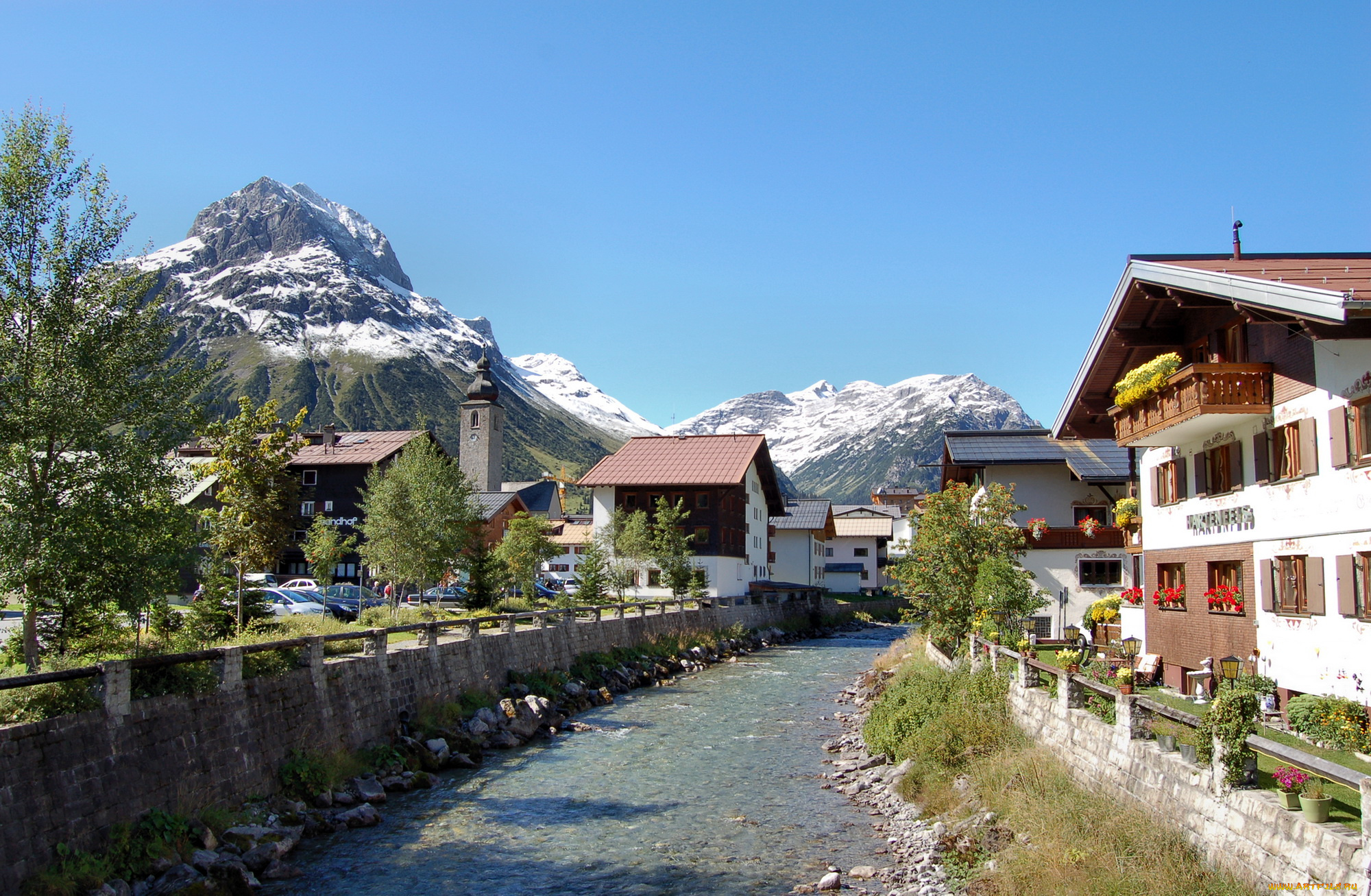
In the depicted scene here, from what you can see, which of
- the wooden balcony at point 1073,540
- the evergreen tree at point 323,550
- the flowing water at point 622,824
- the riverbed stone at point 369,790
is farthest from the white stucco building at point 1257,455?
the evergreen tree at point 323,550

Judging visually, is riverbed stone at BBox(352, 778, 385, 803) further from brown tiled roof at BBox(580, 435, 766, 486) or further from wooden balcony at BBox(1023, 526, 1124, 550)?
brown tiled roof at BBox(580, 435, 766, 486)

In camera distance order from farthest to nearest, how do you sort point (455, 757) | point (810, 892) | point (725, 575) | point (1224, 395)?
point (725, 575)
point (455, 757)
point (1224, 395)
point (810, 892)

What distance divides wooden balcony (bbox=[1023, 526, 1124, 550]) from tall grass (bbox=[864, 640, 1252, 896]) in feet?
41.8

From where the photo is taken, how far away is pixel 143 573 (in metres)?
15.5

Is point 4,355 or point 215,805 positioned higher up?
point 4,355

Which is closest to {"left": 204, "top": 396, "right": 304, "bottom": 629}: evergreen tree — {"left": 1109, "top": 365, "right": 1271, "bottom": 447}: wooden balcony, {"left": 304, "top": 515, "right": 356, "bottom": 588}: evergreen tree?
{"left": 304, "top": 515, "right": 356, "bottom": 588}: evergreen tree

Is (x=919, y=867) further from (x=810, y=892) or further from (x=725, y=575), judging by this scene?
(x=725, y=575)

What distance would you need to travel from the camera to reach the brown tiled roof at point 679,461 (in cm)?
6094

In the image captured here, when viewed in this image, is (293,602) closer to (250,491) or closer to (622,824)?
(250,491)

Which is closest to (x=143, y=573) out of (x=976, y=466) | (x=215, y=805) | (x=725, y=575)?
(x=215, y=805)

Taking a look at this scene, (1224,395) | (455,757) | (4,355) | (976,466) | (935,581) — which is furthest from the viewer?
(976,466)

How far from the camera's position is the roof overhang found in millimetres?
13875

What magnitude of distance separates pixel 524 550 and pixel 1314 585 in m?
43.9

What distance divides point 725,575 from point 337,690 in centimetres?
4236
